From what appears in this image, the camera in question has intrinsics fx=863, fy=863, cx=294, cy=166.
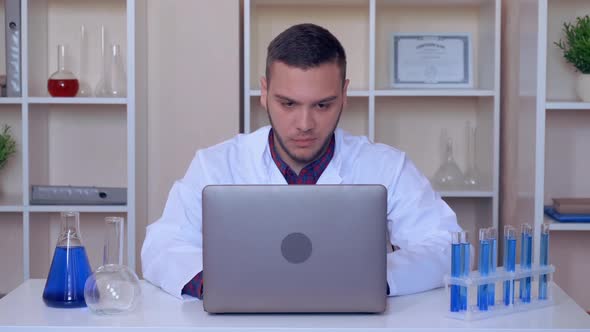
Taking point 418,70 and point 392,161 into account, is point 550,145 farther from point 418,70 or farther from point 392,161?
point 392,161

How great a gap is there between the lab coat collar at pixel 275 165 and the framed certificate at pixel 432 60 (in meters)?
1.25

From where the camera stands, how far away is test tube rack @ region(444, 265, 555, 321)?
1.42 metres

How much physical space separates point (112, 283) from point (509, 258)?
676mm

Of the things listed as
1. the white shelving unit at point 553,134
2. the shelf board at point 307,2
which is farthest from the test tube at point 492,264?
the shelf board at point 307,2

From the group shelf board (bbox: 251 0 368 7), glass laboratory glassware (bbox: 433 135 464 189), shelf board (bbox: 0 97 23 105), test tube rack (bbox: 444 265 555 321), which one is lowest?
test tube rack (bbox: 444 265 555 321)

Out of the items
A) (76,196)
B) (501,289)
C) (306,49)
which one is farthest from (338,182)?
(76,196)

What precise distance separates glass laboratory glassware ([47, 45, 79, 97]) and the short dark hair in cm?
141

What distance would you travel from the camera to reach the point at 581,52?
3006 mm

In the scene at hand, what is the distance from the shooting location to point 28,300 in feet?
5.17

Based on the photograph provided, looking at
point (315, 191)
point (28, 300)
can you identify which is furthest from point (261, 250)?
point (28, 300)

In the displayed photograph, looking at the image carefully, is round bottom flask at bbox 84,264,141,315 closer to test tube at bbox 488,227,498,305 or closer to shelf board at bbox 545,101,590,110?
test tube at bbox 488,227,498,305

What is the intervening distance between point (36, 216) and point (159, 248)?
5.47 ft

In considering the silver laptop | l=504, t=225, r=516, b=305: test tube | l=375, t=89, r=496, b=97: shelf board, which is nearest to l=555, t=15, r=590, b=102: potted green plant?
l=375, t=89, r=496, b=97: shelf board

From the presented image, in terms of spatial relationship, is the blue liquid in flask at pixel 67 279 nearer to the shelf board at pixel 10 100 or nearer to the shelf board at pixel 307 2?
the shelf board at pixel 10 100
